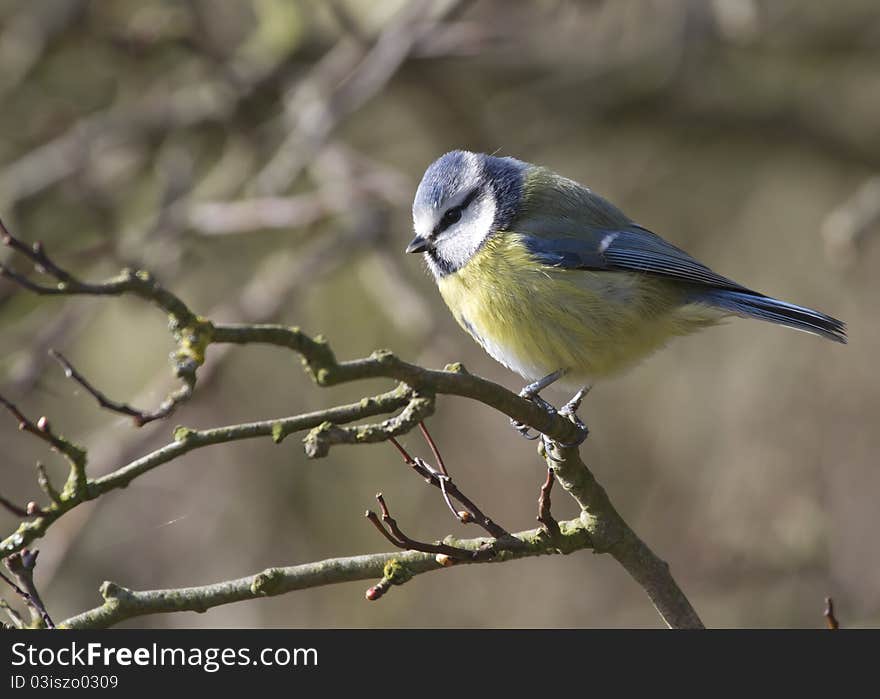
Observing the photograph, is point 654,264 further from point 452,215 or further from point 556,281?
point 452,215

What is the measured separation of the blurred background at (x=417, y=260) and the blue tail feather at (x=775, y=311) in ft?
3.87

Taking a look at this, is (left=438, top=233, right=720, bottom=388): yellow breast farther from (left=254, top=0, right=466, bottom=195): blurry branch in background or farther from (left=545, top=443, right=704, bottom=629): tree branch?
(left=254, top=0, right=466, bottom=195): blurry branch in background

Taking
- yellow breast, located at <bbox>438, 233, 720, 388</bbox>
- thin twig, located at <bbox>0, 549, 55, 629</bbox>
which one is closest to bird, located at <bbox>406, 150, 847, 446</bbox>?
yellow breast, located at <bbox>438, 233, 720, 388</bbox>

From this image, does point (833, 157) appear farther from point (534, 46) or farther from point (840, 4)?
point (534, 46)

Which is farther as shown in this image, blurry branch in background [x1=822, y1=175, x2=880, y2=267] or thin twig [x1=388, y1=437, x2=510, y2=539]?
blurry branch in background [x1=822, y1=175, x2=880, y2=267]

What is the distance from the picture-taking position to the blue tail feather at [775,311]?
3.43m

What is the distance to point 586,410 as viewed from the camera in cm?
660

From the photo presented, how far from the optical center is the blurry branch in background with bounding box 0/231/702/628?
1792mm

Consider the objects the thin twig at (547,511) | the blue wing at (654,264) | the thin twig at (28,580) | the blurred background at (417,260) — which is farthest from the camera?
the blurred background at (417,260)

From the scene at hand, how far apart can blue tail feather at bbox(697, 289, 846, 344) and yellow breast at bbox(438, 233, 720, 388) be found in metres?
0.25

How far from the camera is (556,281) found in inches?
140

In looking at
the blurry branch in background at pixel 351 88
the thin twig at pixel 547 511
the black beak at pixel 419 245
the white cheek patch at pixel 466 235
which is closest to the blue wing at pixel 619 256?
the white cheek patch at pixel 466 235

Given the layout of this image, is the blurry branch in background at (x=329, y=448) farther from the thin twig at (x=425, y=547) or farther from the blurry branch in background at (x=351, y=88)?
the blurry branch in background at (x=351, y=88)

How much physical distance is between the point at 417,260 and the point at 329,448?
4.62 meters
